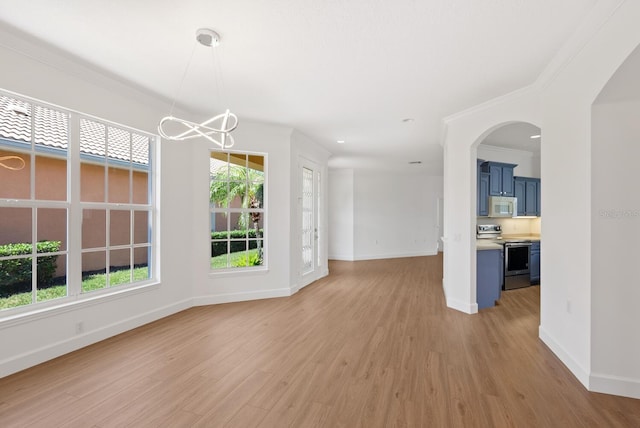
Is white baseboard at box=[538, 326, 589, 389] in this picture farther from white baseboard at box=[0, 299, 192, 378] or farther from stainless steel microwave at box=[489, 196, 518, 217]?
white baseboard at box=[0, 299, 192, 378]

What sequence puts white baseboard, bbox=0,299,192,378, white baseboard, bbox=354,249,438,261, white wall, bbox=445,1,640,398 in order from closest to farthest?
1. white wall, bbox=445,1,640,398
2. white baseboard, bbox=0,299,192,378
3. white baseboard, bbox=354,249,438,261

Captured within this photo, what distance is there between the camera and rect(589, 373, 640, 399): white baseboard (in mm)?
2221

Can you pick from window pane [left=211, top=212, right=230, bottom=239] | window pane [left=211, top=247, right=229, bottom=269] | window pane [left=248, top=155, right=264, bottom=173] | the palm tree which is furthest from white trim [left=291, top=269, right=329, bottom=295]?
window pane [left=248, top=155, right=264, bottom=173]

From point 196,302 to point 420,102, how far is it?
14.1 feet

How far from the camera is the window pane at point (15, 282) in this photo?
2.61m

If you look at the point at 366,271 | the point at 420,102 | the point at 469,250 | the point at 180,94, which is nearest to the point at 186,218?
the point at 180,94

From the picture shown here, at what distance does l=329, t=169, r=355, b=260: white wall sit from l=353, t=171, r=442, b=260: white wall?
0.59 feet

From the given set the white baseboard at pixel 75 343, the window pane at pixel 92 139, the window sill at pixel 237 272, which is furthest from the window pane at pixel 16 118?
the window sill at pixel 237 272

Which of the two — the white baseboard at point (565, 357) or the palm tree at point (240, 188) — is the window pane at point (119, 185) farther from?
the white baseboard at point (565, 357)

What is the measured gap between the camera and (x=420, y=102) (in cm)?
377

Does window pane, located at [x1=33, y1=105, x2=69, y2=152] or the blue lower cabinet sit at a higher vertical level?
window pane, located at [x1=33, y1=105, x2=69, y2=152]

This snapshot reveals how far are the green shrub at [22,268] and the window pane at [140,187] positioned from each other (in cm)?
103

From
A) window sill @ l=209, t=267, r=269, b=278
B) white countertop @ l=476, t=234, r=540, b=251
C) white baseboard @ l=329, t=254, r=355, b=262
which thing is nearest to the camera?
white countertop @ l=476, t=234, r=540, b=251

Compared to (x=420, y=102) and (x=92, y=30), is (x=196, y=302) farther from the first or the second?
(x=420, y=102)
